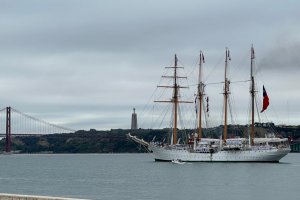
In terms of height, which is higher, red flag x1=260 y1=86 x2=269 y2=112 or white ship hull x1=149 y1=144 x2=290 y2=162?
red flag x1=260 y1=86 x2=269 y2=112

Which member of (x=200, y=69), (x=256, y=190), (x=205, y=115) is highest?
(x=200, y=69)

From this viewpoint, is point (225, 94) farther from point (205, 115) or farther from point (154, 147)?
point (154, 147)

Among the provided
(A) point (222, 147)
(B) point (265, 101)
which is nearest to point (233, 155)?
(A) point (222, 147)

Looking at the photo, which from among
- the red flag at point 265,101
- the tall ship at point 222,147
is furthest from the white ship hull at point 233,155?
the red flag at point 265,101

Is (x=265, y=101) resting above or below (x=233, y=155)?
above

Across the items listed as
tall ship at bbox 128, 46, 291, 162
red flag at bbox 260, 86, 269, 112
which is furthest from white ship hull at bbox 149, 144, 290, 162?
red flag at bbox 260, 86, 269, 112

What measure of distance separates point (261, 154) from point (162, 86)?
765 inches

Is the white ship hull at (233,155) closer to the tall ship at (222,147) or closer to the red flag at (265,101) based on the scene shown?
the tall ship at (222,147)

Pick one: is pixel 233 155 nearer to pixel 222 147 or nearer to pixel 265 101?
pixel 222 147

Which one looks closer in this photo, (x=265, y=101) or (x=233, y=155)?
(x=265, y=101)

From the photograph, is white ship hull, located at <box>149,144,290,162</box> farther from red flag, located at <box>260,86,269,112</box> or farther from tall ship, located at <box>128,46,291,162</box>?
red flag, located at <box>260,86,269,112</box>

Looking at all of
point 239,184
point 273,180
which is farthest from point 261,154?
point 239,184

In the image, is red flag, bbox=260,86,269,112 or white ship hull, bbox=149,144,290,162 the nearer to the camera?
red flag, bbox=260,86,269,112

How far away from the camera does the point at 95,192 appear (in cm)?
5512
